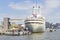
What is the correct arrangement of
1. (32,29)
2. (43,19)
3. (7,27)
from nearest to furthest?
(7,27) < (32,29) < (43,19)

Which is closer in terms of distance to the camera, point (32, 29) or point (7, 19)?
point (7, 19)

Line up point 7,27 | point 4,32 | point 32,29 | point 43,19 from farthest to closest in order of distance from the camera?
point 43,19 < point 32,29 < point 7,27 < point 4,32

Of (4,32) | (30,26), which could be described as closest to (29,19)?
(30,26)

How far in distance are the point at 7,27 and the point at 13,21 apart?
16400 mm

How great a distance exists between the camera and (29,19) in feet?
379

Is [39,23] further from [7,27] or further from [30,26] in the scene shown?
[7,27]

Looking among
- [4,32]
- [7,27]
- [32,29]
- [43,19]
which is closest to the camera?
[4,32]

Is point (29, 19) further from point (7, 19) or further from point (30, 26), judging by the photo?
point (7, 19)

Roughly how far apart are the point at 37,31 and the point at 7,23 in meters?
15.6

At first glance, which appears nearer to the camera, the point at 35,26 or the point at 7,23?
the point at 7,23

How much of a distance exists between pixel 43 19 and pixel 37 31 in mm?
12006

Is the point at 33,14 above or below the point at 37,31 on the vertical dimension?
above

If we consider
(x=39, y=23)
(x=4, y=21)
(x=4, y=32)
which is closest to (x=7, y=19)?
(x=4, y=21)

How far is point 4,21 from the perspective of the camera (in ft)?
331
